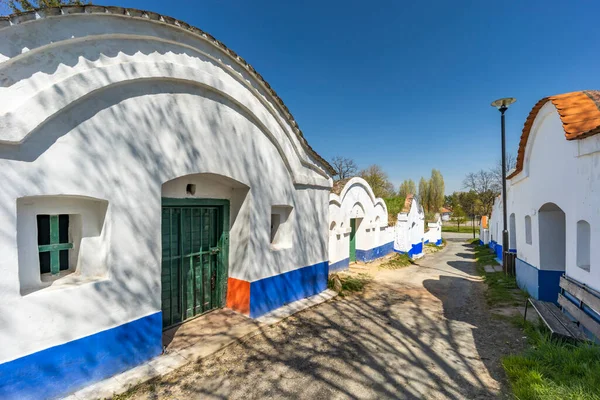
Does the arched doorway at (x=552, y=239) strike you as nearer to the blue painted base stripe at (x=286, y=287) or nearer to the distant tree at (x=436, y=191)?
the blue painted base stripe at (x=286, y=287)

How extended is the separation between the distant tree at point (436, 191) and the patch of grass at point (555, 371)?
45921mm

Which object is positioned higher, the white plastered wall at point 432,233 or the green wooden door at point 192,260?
the green wooden door at point 192,260

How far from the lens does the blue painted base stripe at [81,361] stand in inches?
109

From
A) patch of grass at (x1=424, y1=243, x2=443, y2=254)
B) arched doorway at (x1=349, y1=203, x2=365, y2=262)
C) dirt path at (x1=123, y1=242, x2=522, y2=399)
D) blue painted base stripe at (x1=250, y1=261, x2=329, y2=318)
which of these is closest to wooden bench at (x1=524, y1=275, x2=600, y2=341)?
dirt path at (x1=123, y1=242, x2=522, y2=399)

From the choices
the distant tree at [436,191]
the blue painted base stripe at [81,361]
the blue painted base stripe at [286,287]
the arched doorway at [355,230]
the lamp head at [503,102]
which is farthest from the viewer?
the distant tree at [436,191]

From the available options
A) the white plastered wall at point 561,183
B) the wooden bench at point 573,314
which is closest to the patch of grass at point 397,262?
the white plastered wall at point 561,183

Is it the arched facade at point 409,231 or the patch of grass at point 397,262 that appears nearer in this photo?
the patch of grass at point 397,262

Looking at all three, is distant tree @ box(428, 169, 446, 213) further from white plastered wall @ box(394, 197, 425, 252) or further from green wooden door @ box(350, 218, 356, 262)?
green wooden door @ box(350, 218, 356, 262)

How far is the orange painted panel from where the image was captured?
5402 millimetres

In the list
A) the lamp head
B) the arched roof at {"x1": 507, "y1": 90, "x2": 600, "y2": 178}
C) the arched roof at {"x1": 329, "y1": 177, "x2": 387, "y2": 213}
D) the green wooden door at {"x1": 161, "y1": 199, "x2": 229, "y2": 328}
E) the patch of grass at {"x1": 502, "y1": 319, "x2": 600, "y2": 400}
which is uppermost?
the lamp head

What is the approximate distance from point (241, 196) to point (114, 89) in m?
2.61

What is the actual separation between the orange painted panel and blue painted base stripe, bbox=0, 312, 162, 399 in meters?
1.71

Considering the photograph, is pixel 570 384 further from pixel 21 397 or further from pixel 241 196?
pixel 21 397

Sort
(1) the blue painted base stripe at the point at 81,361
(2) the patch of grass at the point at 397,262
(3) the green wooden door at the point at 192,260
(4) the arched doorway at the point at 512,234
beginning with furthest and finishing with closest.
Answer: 1. (2) the patch of grass at the point at 397,262
2. (4) the arched doorway at the point at 512,234
3. (3) the green wooden door at the point at 192,260
4. (1) the blue painted base stripe at the point at 81,361
